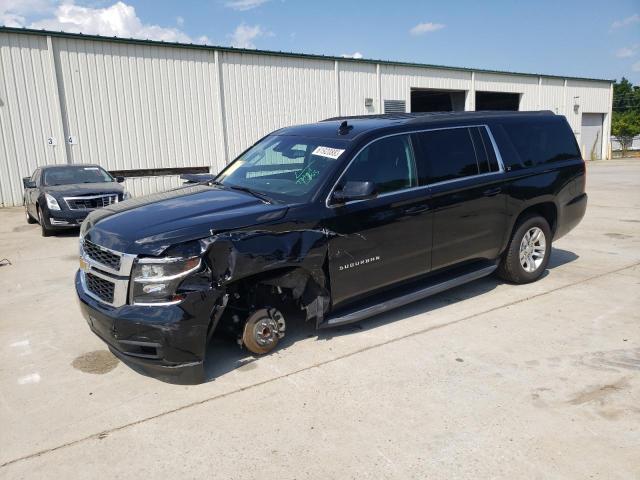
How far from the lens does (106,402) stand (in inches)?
144

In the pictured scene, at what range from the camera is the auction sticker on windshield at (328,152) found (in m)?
4.50

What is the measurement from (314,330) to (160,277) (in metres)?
1.78

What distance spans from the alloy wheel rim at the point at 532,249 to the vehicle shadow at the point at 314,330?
38 centimetres

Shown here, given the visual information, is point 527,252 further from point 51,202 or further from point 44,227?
point 44,227

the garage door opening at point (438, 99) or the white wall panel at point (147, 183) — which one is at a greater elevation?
the garage door opening at point (438, 99)

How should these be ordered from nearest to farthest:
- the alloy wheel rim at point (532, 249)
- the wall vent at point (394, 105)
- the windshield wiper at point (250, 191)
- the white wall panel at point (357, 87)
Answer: the windshield wiper at point (250, 191), the alloy wheel rim at point (532, 249), the white wall panel at point (357, 87), the wall vent at point (394, 105)

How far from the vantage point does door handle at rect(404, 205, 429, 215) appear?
4656mm

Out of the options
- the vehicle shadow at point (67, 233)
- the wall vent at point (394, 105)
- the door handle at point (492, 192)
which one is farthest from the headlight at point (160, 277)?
the wall vent at point (394, 105)

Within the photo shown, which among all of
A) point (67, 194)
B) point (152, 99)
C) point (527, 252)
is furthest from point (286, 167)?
point (152, 99)

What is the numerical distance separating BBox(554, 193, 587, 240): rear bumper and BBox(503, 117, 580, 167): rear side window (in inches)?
22.3

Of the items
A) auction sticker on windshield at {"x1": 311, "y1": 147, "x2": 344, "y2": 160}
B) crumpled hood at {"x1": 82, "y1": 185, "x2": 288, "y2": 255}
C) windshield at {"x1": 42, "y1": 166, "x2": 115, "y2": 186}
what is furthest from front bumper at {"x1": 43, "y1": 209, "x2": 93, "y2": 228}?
auction sticker on windshield at {"x1": 311, "y1": 147, "x2": 344, "y2": 160}

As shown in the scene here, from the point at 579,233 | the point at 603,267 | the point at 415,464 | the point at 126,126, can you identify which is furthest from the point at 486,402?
the point at 126,126

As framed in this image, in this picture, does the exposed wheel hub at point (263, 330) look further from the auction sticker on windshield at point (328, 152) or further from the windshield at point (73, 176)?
the windshield at point (73, 176)

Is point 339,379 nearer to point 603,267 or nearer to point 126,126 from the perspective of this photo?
point 603,267
